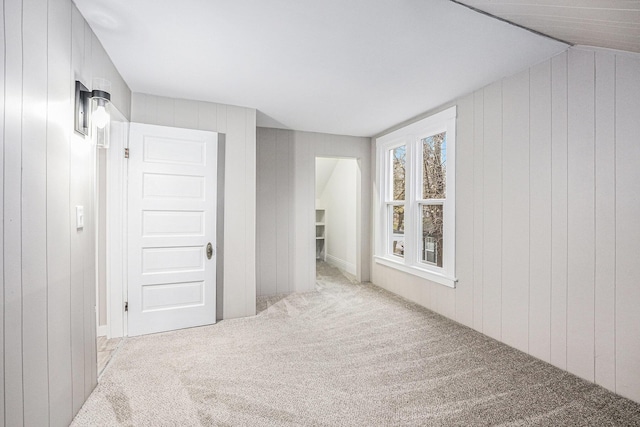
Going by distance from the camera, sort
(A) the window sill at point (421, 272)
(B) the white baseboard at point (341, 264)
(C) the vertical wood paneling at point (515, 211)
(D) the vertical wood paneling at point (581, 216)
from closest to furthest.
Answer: (D) the vertical wood paneling at point (581, 216), (C) the vertical wood paneling at point (515, 211), (A) the window sill at point (421, 272), (B) the white baseboard at point (341, 264)

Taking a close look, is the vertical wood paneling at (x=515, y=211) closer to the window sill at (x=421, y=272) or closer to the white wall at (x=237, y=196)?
the window sill at (x=421, y=272)

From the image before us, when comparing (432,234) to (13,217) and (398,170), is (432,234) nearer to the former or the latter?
(398,170)

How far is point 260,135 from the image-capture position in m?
4.20

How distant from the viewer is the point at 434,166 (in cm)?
354

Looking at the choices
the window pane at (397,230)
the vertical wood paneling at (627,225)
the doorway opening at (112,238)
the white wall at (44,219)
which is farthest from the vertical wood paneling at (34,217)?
the window pane at (397,230)

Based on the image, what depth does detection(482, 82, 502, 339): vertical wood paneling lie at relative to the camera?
266 cm

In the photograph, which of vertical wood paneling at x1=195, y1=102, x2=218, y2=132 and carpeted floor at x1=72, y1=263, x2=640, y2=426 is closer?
carpeted floor at x1=72, y1=263, x2=640, y2=426

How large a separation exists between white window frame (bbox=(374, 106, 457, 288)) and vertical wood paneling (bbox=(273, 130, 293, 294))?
133cm

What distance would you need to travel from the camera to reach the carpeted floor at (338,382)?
5.61ft

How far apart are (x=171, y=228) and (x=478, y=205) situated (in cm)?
295

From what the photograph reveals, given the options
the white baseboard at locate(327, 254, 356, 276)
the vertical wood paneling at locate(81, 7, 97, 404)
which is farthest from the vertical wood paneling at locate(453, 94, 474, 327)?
the vertical wood paneling at locate(81, 7, 97, 404)

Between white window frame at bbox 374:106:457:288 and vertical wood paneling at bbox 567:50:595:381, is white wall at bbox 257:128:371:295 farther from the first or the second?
vertical wood paneling at bbox 567:50:595:381

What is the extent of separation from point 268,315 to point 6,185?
265 cm

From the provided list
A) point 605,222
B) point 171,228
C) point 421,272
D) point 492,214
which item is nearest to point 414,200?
point 421,272
